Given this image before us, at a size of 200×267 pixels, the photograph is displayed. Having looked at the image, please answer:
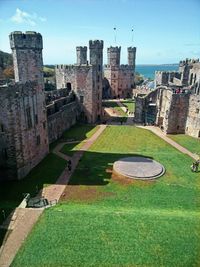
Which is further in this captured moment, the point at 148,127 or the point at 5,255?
the point at 148,127

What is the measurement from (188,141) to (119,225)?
24.3m

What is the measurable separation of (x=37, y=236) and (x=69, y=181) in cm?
933

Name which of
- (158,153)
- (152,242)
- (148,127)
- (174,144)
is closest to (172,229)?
(152,242)

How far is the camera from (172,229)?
15.6m

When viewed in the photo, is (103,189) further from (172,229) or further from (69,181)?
(172,229)

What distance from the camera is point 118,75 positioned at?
75.2m

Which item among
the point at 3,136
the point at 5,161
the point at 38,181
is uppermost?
the point at 3,136

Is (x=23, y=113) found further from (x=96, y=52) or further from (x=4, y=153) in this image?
(x=96, y=52)

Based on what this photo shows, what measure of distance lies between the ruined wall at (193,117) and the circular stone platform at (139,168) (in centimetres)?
1334

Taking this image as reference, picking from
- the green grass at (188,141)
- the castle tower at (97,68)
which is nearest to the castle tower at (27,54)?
the castle tower at (97,68)

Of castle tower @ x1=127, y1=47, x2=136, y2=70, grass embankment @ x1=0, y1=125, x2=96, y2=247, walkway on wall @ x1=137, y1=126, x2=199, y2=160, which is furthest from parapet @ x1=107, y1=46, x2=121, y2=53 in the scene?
grass embankment @ x1=0, y1=125, x2=96, y2=247

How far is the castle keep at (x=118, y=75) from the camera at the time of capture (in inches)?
2906

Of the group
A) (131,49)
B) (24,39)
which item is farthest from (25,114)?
(131,49)

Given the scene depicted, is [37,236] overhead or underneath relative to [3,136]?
underneath
